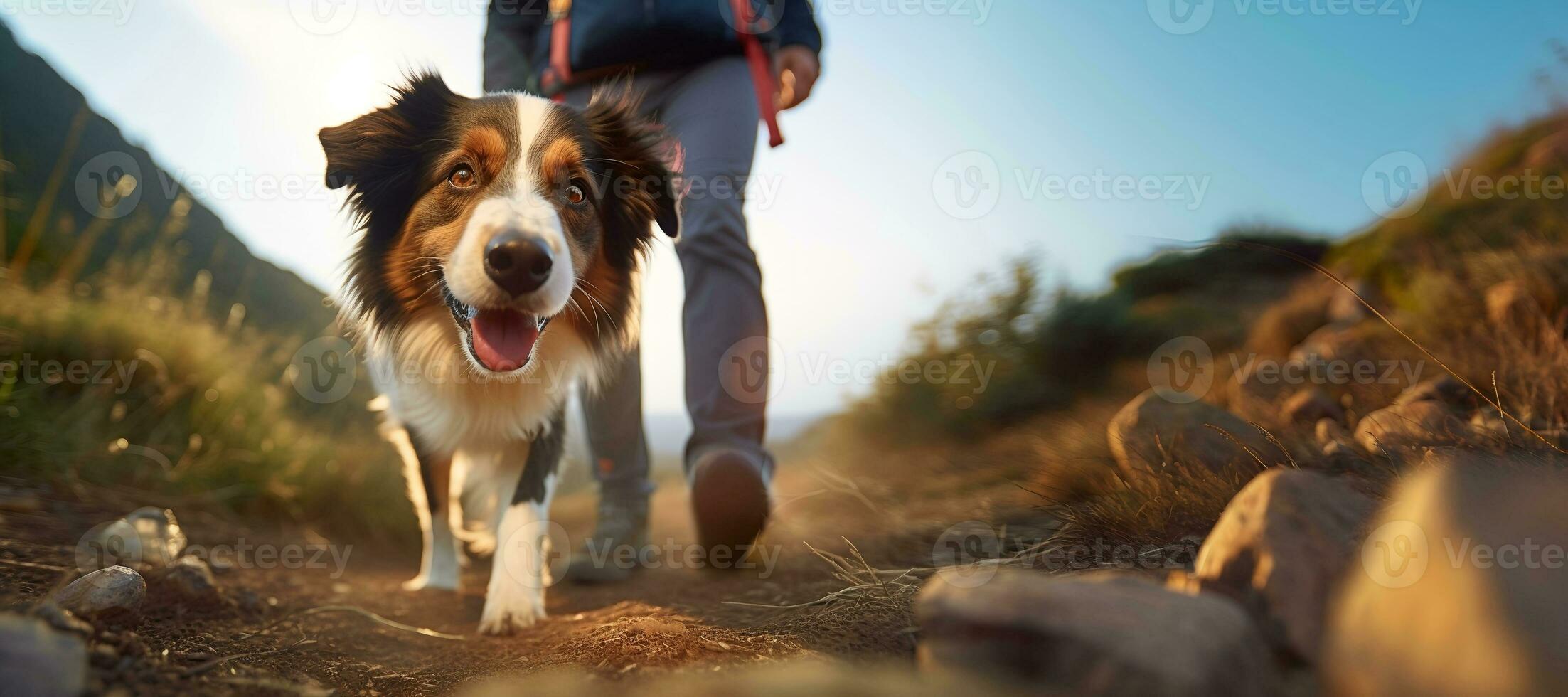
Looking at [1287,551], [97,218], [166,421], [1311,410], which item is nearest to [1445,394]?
[1311,410]

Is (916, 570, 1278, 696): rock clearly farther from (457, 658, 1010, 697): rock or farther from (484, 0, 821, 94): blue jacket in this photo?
(484, 0, 821, 94): blue jacket

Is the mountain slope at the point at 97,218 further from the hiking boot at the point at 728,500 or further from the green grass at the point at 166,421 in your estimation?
the hiking boot at the point at 728,500

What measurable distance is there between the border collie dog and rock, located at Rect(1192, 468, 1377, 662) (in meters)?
1.80

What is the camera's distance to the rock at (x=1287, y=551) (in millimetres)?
1097

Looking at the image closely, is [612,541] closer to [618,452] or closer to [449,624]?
[618,452]

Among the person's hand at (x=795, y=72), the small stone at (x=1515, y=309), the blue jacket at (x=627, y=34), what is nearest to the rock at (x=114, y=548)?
the blue jacket at (x=627, y=34)

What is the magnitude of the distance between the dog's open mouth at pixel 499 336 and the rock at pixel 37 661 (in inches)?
52.9

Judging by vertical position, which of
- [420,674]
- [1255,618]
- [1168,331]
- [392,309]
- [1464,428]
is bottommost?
[420,674]

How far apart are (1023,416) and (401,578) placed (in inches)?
209

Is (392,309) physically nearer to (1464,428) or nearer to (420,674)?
(420,674)

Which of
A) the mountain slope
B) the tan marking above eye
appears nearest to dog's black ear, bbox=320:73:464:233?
the tan marking above eye

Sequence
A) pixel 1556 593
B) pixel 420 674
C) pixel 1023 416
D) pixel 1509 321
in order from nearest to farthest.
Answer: pixel 1556 593 < pixel 420 674 < pixel 1509 321 < pixel 1023 416

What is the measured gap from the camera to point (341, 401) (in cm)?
620

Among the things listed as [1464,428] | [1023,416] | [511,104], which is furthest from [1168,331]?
[511,104]
